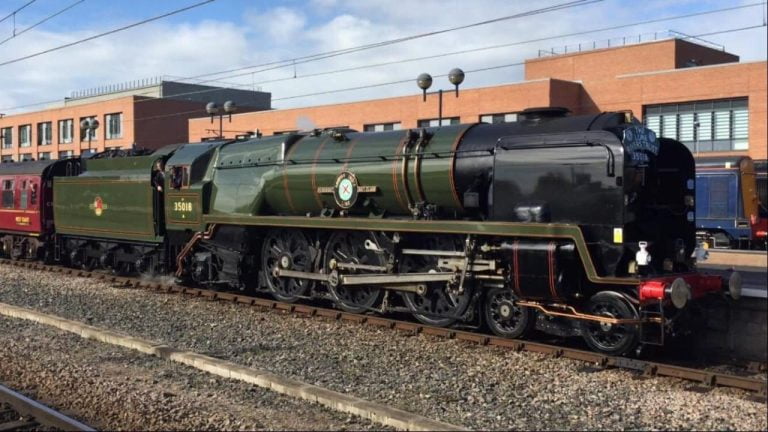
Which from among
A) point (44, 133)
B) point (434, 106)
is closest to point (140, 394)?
point (434, 106)

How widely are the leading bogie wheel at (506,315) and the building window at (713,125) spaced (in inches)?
1029

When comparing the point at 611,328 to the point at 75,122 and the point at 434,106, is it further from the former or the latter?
the point at 75,122

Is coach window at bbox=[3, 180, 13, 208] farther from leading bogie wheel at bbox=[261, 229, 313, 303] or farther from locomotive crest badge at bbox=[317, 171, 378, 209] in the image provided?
locomotive crest badge at bbox=[317, 171, 378, 209]

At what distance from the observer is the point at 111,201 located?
1708 centimetres

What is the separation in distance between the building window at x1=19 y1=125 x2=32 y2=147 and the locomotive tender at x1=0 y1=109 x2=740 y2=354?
71978 millimetres

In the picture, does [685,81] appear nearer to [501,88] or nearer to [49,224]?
[501,88]

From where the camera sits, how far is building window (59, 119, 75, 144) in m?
71.4

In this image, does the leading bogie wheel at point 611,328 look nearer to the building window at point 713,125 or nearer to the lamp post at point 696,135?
the building window at point 713,125

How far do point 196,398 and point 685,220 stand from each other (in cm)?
644

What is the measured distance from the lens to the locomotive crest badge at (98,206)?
685 inches

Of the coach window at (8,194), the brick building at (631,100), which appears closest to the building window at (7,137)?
the brick building at (631,100)

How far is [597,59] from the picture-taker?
49500 mm

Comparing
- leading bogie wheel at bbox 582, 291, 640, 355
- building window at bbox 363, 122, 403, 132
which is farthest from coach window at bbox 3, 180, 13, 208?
building window at bbox 363, 122, 403, 132

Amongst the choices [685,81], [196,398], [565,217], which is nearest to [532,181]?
[565,217]
